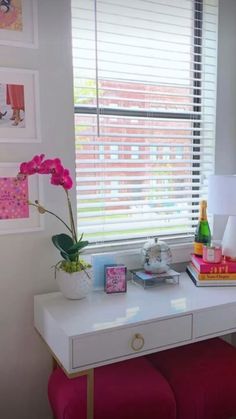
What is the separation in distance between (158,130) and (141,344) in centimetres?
108

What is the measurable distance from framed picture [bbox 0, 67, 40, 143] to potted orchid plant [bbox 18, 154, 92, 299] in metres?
0.13

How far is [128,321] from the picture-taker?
1.37m

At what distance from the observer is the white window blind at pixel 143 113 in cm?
176

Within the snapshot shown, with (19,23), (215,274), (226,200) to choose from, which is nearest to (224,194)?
(226,200)

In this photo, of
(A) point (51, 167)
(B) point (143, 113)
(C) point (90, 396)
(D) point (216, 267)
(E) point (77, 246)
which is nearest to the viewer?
(C) point (90, 396)

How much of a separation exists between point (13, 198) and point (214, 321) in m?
0.96

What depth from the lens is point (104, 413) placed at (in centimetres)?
136

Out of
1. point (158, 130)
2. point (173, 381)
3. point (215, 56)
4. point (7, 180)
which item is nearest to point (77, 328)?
point (173, 381)

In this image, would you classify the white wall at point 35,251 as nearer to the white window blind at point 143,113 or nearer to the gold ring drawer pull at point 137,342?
the white window blind at point 143,113

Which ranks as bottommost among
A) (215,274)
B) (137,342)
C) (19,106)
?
(137,342)

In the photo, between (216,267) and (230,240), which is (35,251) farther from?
(230,240)

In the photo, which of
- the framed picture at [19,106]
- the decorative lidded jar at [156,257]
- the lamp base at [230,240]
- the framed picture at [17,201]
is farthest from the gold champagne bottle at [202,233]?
the framed picture at [19,106]

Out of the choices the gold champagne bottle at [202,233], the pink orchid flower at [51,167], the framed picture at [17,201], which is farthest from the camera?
the gold champagne bottle at [202,233]

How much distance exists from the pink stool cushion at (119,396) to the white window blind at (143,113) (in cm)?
64
